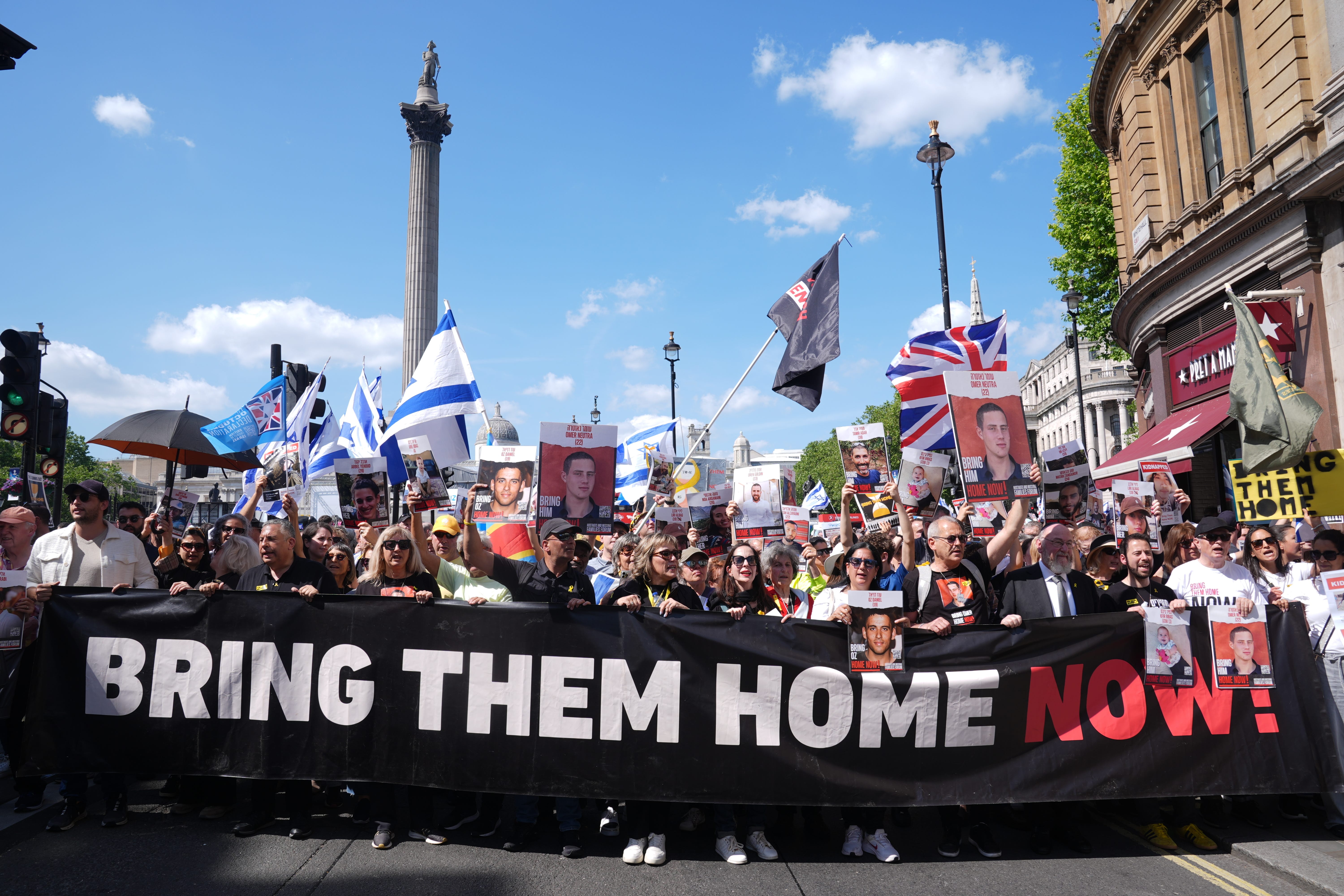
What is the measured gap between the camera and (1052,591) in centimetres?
541

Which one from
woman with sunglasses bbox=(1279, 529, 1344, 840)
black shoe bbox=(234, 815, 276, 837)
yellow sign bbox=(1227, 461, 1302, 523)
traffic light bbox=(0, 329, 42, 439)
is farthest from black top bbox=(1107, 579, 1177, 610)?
traffic light bbox=(0, 329, 42, 439)

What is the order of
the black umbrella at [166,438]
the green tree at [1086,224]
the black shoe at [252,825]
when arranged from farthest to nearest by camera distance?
the green tree at [1086,224]
the black umbrella at [166,438]
the black shoe at [252,825]

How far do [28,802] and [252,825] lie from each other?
1615 mm

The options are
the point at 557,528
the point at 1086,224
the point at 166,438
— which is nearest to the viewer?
the point at 557,528

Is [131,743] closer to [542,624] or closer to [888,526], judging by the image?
[542,624]

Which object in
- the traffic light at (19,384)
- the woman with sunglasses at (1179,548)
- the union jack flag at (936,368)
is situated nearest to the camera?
the woman with sunglasses at (1179,548)

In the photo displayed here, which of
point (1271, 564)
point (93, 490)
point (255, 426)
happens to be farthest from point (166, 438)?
point (1271, 564)

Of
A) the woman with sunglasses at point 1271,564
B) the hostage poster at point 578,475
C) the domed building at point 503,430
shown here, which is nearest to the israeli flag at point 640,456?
the hostage poster at point 578,475

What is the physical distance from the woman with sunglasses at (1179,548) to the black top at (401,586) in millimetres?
5754

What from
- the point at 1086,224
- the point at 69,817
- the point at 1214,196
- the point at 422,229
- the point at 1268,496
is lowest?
the point at 69,817

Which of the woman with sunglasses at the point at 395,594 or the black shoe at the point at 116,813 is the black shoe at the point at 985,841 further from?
the black shoe at the point at 116,813

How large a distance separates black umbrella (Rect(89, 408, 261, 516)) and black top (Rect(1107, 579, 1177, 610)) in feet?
31.9

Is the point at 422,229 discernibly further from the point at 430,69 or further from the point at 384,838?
the point at 384,838

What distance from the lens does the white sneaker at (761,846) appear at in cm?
486
